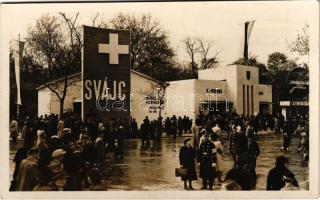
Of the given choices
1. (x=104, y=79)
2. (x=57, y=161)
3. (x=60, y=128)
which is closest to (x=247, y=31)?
(x=104, y=79)

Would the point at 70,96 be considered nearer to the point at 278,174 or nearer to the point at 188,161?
the point at 188,161

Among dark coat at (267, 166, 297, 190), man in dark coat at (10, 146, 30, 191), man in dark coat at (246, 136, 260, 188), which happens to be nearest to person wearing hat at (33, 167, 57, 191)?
man in dark coat at (10, 146, 30, 191)

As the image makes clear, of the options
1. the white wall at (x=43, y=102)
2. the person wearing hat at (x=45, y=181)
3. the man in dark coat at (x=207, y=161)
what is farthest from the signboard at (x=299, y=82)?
the person wearing hat at (x=45, y=181)

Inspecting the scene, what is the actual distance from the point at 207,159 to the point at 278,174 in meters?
0.90

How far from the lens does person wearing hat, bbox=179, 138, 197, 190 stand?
5.71 meters

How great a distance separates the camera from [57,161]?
5.71 metres

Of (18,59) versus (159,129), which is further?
(159,129)

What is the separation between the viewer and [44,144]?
5.74 metres

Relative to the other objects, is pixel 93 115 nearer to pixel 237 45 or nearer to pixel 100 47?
pixel 100 47

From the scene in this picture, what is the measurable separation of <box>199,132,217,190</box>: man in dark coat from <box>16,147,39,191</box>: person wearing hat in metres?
2.03

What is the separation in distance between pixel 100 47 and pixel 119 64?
0.32 metres

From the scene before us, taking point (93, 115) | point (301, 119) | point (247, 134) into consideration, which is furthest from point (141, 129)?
point (301, 119)

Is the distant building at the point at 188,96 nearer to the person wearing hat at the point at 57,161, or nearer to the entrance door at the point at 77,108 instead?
the entrance door at the point at 77,108

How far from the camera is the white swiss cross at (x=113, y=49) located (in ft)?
19.3
